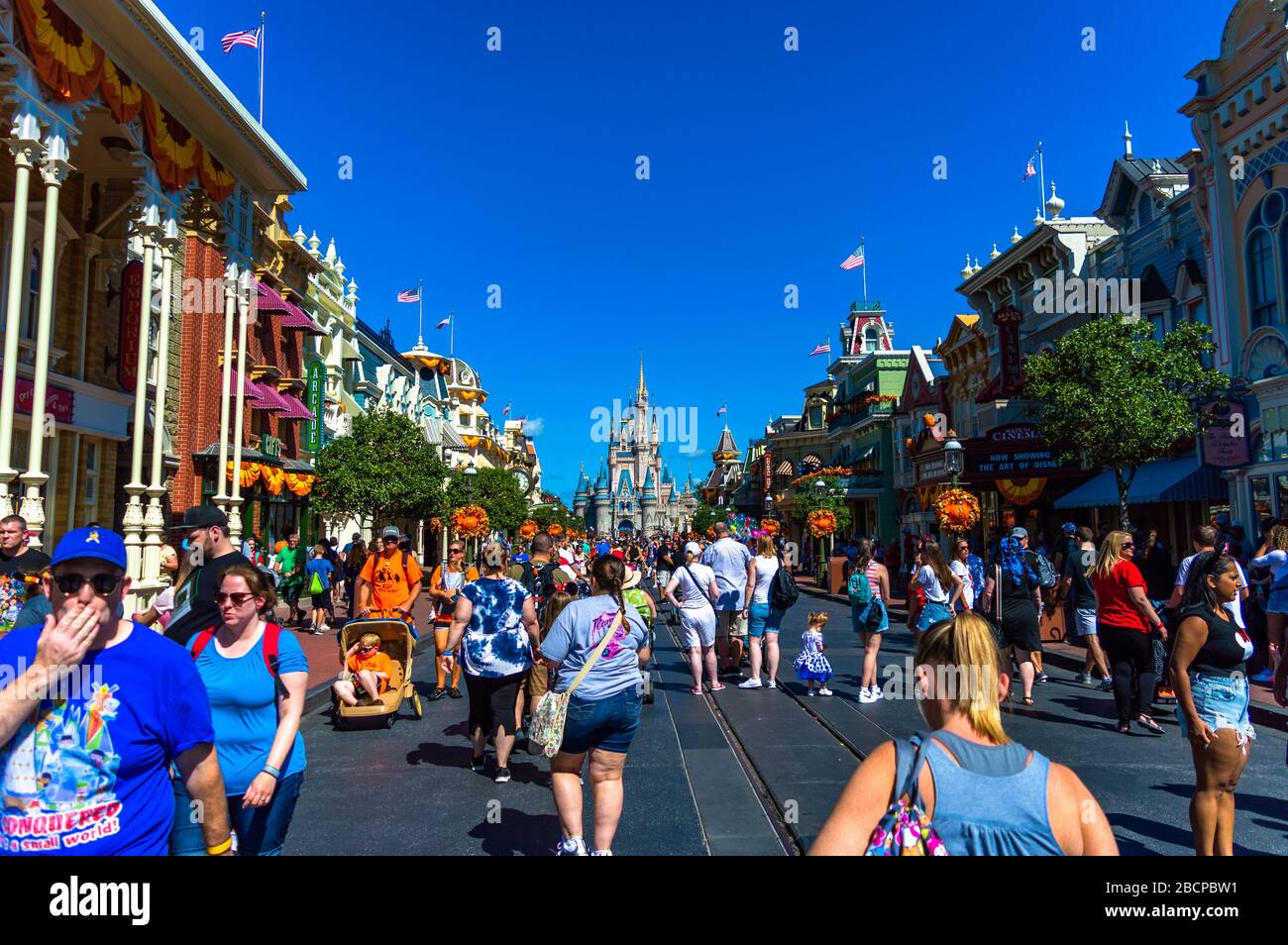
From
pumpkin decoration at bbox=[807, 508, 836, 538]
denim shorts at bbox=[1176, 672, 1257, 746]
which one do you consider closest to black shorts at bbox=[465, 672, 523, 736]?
denim shorts at bbox=[1176, 672, 1257, 746]

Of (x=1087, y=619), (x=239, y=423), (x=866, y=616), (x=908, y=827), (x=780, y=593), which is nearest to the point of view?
(x=908, y=827)

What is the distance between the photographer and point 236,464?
17.6 meters

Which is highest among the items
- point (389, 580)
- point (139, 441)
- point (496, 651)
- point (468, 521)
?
point (139, 441)

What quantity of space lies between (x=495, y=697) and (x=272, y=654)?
3135 millimetres

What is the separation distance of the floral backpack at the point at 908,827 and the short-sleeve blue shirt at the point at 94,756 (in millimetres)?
2170

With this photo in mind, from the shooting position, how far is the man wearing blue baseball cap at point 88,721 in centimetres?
244

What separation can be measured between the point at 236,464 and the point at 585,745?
15605 mm

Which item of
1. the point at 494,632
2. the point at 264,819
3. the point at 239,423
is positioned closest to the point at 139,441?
the point at 239,423

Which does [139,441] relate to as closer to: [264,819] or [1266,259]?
[264,819]

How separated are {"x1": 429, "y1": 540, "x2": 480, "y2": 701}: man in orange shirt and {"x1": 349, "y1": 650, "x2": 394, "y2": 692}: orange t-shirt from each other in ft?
3.15

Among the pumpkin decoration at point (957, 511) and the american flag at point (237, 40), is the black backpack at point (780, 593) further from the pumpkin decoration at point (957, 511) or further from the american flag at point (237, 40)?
the american flag at point (237, 40)

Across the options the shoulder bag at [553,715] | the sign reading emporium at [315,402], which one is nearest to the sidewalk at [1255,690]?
the shoulder bag at [553,715]

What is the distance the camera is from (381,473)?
24.0 m
